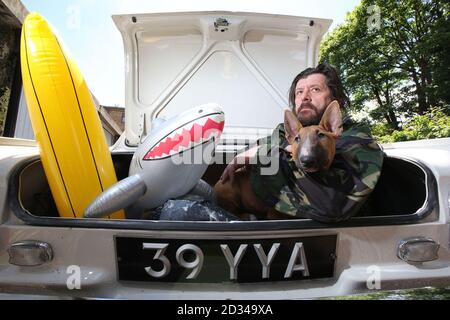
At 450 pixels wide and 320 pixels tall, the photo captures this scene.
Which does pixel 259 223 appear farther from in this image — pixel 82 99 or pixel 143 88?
pixel 143 88

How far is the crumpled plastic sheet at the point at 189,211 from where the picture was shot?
60.4 inches

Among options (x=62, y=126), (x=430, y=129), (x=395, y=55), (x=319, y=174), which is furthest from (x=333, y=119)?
(x=395, y=55)

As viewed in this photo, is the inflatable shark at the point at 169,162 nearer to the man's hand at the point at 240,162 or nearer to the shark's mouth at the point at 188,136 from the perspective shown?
the shark's mouth at the point at 188,136

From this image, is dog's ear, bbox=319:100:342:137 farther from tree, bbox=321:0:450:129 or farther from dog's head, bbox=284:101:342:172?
tree, bbox=321:0:450:129

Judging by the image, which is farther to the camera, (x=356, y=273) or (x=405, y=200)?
(x=405, y=200)

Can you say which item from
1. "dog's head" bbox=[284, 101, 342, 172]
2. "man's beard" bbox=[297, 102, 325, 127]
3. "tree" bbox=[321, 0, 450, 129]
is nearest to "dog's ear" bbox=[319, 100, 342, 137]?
"dog's head" bbox=[284, 101, 342, 172]

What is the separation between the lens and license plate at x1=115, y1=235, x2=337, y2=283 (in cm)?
135

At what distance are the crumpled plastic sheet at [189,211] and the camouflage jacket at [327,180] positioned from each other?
0.80 ft

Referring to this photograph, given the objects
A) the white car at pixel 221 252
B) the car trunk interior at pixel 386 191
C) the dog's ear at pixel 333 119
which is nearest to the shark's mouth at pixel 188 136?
the white car at pixel 221 252

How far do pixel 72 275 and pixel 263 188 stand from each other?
88 centimetres

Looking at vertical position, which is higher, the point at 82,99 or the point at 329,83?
the point at 329,83

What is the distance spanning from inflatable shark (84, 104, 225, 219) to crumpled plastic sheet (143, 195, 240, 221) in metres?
0.06
